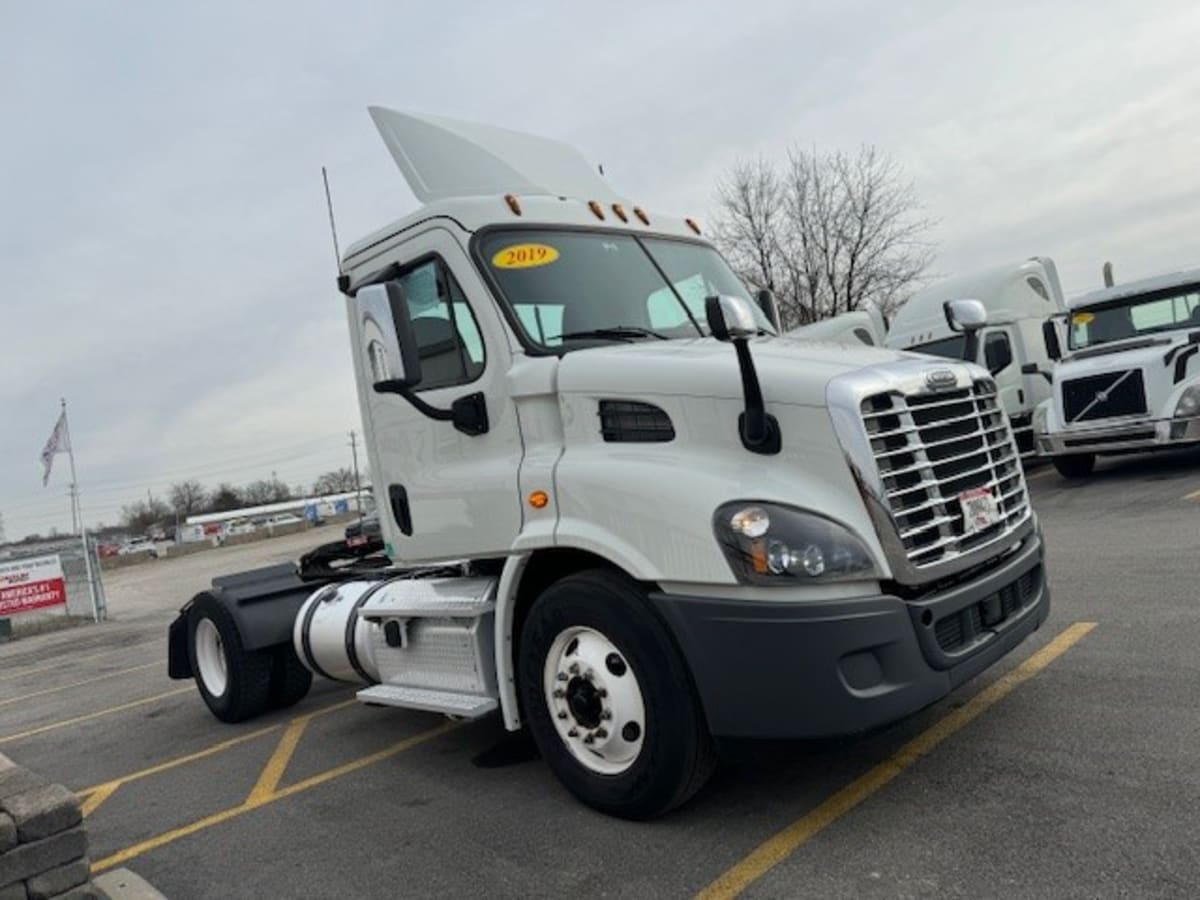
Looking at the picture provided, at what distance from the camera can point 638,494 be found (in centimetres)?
354

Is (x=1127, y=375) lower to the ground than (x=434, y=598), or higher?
higher

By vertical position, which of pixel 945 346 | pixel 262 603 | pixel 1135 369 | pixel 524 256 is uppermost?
pixel 524 256

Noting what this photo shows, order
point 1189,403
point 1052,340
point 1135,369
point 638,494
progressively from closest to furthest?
1. point 638,494
2. point 1189,403
3. point 1135,369
4. point 1052,340

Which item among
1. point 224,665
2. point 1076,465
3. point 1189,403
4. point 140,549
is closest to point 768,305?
point 224,665

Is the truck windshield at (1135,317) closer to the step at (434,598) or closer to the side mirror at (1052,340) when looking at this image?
the side mirror at (1052,340)

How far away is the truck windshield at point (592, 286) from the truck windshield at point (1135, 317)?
10.3 metres

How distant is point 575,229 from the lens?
4.57m

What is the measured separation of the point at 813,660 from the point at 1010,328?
13560mm

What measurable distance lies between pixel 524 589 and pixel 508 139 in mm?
2603

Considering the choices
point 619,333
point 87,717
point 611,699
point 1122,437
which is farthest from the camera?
point 1122,437

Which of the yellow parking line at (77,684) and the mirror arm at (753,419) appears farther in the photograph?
the yellow parking line at (77,684)

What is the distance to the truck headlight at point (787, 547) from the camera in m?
3.23

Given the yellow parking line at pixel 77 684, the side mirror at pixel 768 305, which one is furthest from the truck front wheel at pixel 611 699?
the yellow parking line at pixel 77 684

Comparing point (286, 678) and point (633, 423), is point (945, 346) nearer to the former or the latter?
point (286, 678)
